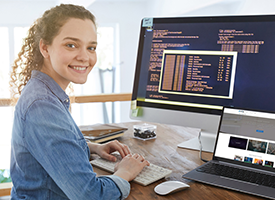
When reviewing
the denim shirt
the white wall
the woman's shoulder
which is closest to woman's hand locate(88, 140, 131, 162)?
the denim shirt

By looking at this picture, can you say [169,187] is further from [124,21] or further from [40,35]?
[124,21]

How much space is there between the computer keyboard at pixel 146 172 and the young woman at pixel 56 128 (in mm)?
22

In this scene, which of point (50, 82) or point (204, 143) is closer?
point (50, 82)

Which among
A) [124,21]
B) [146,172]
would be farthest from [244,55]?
[124,21]

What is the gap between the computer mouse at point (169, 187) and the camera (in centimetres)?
74

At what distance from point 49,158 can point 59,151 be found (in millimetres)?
30

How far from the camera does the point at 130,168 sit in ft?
2.81

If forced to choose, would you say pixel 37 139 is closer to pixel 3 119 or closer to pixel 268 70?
pixel 268 70

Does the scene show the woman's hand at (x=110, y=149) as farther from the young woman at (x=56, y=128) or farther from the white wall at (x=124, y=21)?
the white wall at (x=124, y=21)

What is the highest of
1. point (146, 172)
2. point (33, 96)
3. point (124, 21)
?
point (124, 21)

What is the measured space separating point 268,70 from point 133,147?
2.05 feet

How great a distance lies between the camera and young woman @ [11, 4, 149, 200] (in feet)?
2.15

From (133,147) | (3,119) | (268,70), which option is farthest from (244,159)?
(3,119)

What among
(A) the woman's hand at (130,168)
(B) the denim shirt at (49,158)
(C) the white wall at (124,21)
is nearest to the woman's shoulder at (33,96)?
(B) the denim shirt at (49,158)
